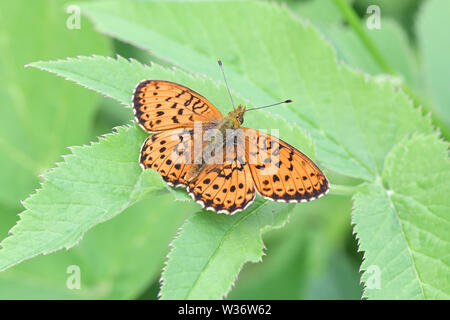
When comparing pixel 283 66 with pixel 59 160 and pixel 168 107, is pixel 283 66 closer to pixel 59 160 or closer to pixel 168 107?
pixel 168 107

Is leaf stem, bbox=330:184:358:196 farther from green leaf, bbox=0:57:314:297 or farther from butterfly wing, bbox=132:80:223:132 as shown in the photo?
butterfly wing, bbox=132:80:223:132

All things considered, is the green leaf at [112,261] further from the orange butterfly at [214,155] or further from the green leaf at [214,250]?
the green leaf at [214,250]

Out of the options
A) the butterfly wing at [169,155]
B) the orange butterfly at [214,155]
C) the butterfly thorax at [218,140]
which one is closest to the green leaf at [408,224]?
the orange butterfly at [214,155]

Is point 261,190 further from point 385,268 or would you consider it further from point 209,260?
point 385,268

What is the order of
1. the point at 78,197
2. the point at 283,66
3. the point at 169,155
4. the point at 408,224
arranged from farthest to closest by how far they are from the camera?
1. the point at 283,66
2. the point at 169,155
3. the point at 408,224
4. the point at 78,197

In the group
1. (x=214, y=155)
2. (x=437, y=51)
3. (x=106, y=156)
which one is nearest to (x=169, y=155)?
(x=214, y=155)

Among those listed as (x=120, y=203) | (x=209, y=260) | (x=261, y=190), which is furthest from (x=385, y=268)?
(x=120, y=203)
